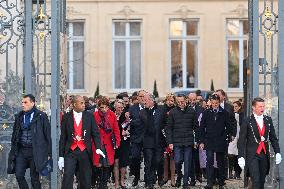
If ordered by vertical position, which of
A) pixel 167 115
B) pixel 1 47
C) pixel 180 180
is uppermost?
pixel 1 47

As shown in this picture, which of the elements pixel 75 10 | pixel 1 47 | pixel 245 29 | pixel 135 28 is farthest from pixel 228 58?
pixel 1 47

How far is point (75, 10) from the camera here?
34938mm

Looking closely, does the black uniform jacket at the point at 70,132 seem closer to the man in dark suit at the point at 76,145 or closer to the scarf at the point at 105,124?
the man in dark suit at the point at 76,145

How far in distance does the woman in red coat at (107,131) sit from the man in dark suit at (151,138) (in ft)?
3.05

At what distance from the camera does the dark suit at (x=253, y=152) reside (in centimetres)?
1631

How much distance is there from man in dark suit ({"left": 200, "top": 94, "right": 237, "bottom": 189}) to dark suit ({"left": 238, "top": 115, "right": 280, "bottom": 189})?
304cm

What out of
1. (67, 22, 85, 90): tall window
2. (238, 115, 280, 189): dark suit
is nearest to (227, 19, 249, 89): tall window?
(67, 22, 85, 90): tall window

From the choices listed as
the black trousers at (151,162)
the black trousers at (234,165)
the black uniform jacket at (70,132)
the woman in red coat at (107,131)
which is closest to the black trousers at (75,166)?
the black uniform jacket at (70,132)

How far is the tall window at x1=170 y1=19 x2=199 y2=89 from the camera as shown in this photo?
35.5 meters

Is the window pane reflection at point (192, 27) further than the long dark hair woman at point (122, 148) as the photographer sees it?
Yes

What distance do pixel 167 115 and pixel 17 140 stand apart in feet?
15.3

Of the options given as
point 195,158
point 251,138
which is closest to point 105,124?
point 195,158

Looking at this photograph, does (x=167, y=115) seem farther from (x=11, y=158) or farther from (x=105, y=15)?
(x=105, y=15)

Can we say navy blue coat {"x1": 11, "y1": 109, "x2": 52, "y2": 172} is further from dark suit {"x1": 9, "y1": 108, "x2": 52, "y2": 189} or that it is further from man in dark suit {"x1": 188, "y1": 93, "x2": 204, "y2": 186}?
man in dark suit {"x1": 188, "y1": 93, "x2": 204, "y2": 186}
